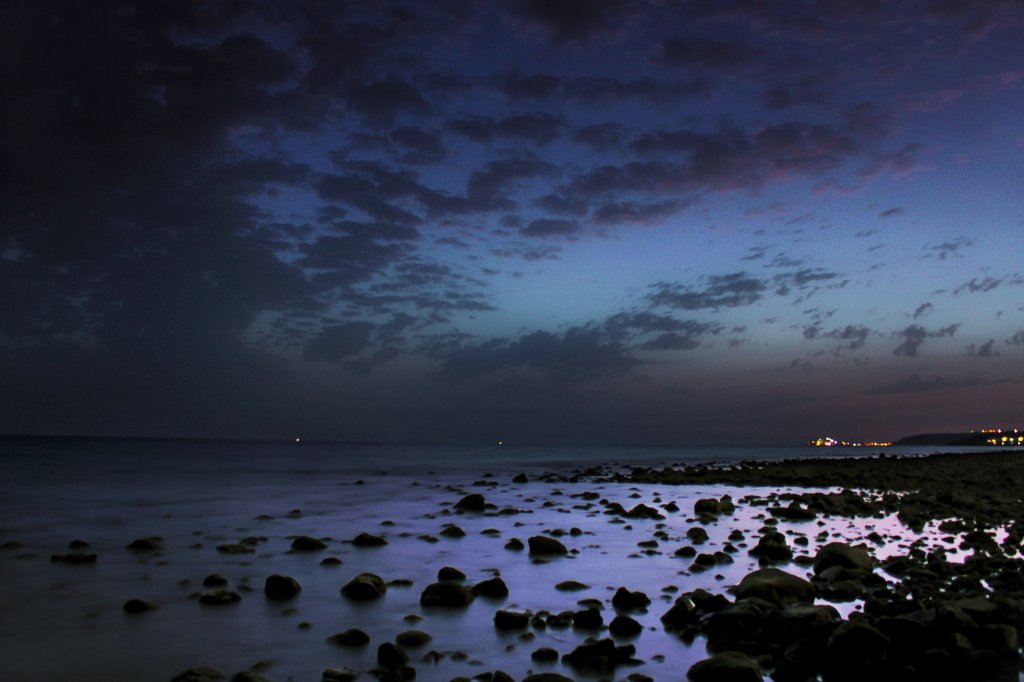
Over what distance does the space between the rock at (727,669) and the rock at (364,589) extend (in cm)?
474

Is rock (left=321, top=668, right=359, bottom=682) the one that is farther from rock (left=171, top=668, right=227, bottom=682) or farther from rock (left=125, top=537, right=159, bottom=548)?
rock (left=125, top=537, right=159, bottom=548)

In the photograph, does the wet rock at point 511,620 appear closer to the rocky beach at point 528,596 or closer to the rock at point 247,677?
the rocky beach at point 528,596

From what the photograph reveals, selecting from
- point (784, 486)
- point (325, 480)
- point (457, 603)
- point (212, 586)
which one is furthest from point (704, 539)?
point (325, 480)

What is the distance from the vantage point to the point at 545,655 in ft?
20.9

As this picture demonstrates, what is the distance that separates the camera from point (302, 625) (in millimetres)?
7680

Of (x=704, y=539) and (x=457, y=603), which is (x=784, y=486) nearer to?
(x=704, y=539)

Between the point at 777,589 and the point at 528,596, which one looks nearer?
the point at 777,589

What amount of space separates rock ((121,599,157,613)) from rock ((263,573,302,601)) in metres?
1.44

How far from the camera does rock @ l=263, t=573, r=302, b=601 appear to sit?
907 cm

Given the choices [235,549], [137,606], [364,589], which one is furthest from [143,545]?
[364,589]

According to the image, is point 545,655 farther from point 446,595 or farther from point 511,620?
point 446,595

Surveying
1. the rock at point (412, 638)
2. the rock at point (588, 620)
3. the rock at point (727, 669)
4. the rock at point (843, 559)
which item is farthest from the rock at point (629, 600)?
the rock at point (843, 559)

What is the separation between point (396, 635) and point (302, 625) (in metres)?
1.25

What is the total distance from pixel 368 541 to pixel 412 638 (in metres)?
7.11
